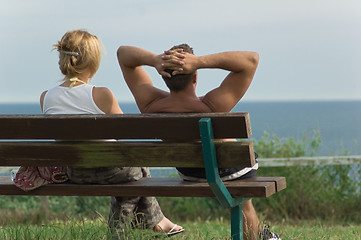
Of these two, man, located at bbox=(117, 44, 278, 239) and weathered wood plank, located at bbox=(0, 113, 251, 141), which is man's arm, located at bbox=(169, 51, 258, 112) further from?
weathered wood plank, located at bbox=(0, 113, 251, 141)

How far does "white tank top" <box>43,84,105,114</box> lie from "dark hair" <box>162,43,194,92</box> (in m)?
0.51

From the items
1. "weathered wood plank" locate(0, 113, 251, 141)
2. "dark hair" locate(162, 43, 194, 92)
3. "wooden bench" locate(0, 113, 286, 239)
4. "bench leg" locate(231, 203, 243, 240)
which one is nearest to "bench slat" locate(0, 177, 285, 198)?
"wooden bench" locate(0, 113, 286, 239)

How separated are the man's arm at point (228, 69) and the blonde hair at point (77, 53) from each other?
0.81 metres

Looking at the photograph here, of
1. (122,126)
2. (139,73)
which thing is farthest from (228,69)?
(122,126)

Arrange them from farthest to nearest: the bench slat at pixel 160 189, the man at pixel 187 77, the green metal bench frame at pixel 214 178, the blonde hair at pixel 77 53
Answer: the blonde hair at pixel 77 53, the man at pixel 187 77, the bench slat at pixel 160 189, the green metal bench frame at pixel 214 178

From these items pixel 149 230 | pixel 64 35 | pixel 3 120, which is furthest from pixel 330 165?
pixel 3 120

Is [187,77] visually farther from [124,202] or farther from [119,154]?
[124,202]

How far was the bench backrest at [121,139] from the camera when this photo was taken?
353 centimetres

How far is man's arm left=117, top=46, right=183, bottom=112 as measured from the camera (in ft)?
13.3

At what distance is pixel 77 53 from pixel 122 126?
0.97 m

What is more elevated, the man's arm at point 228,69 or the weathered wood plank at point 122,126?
the man's arm at point 228,69

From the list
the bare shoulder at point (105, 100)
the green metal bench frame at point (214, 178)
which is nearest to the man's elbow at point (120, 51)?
the bare shoulder at point (105, 100)

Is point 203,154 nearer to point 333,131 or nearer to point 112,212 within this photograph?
point 112,212

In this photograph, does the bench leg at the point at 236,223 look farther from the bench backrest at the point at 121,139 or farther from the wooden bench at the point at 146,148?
the bench backrest at the point at 121,139
